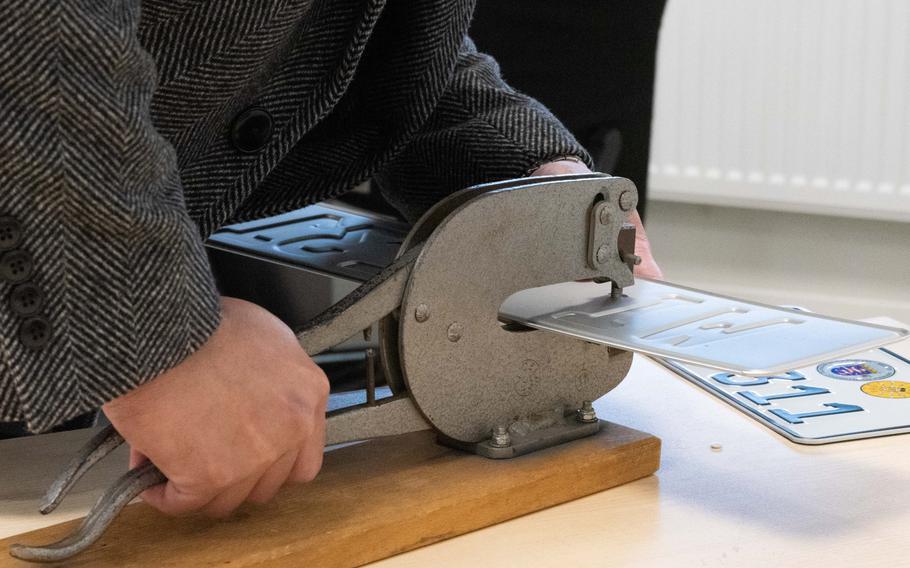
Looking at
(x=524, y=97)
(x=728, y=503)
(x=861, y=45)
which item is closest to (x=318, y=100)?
(x=524, y=97)

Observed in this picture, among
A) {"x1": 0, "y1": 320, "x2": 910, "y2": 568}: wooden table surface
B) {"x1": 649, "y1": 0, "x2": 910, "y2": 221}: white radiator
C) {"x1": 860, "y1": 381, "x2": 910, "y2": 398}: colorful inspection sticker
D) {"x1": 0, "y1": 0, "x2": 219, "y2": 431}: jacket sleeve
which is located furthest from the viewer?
{"x1": 649, "y1": 0, "x2": 910, "y2": 221}: white radiator

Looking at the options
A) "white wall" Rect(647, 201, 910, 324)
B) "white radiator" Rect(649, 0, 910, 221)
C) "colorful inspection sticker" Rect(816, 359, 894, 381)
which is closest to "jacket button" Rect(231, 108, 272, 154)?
"colorful inspection sticker" Rect(816, 359, 894, 381)

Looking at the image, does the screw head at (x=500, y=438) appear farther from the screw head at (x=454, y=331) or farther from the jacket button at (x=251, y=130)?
the jacket button at (x=251, y=130)

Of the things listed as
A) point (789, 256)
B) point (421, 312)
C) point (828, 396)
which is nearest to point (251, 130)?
point (421, 312)

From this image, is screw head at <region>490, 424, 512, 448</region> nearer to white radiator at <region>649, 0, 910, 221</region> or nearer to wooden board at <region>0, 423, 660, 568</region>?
→ wooden board at <region>0, 423, 660, 568</region>

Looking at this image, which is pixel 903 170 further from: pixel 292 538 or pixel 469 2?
pixel 292 538

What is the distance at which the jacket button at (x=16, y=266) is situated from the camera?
57 centimetres

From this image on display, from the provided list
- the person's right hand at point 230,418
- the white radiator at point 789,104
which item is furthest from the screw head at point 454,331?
the white radiator at point 789,104

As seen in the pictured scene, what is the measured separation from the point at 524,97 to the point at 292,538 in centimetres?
49

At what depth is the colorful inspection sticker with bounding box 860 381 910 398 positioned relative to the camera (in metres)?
0.91

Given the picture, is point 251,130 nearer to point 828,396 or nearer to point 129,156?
point 129,156

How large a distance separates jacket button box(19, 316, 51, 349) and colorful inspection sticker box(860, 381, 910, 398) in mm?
612

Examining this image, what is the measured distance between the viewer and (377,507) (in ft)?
2.21

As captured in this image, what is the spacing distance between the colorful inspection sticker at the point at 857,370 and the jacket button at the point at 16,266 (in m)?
0.62
